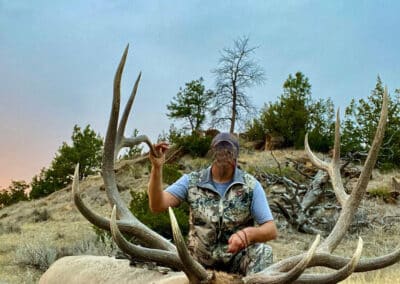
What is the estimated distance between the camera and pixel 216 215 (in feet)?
14.8

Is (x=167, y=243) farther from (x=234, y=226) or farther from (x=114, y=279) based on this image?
(x=114, y=279)

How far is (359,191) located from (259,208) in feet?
2.48

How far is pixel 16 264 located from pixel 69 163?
68.2ft

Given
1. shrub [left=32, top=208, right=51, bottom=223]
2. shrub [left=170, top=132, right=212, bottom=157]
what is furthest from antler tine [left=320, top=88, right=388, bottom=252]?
shrub [left=170, top=132, right=212, bottom=157]

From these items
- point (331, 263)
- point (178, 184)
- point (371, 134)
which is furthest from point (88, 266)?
point (371, 134)

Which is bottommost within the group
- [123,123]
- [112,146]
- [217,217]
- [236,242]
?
[236,242]

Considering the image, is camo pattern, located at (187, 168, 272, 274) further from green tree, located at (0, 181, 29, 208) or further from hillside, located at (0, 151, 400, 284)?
green tree, located at (0, 181, 29, 208)

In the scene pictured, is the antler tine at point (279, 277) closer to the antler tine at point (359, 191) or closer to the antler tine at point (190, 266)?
the antler tine at point (190, 266)

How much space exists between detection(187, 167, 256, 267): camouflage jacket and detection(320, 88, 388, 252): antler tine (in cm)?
68

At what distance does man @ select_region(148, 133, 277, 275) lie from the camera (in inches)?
172

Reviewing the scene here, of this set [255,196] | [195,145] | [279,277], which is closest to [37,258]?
[255,196]

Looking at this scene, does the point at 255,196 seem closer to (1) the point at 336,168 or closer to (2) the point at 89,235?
(1) the point at 336,168

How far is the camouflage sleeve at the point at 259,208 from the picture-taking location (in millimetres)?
4457

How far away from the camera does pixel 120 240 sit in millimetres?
3518
